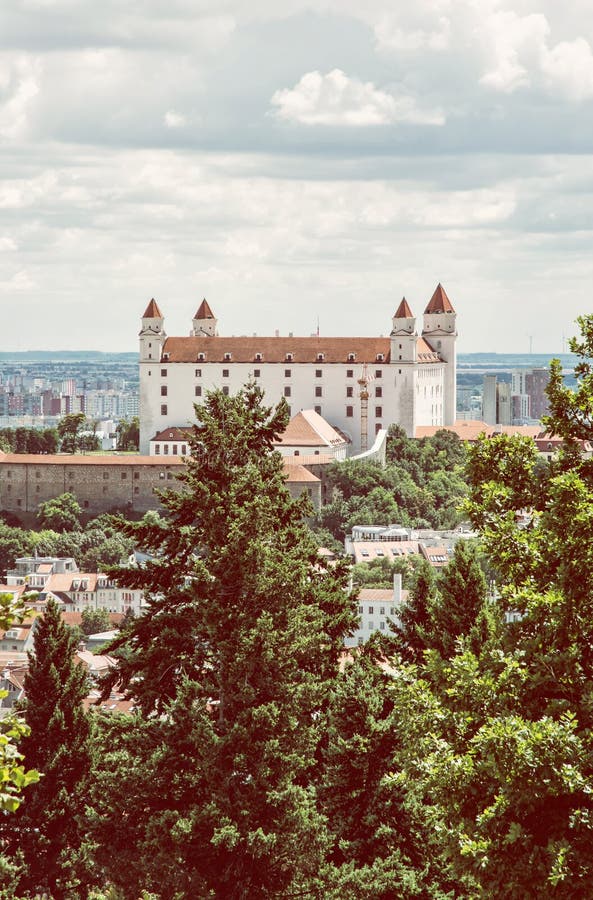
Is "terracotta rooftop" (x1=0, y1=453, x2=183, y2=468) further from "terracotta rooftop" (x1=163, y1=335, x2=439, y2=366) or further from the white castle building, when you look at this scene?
"terracotta rooftop" (x1=163, y1=335, x2=439, y2=366)

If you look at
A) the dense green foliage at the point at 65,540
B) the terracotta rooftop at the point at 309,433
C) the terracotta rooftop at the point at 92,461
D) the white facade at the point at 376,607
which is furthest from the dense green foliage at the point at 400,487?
the white facade at the point at 376,607

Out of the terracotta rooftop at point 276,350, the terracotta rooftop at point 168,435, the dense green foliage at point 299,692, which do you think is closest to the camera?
the dense green foliage at point 299,692

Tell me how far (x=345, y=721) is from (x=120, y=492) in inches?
2639

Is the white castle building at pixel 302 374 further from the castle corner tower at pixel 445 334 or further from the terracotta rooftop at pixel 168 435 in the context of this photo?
the castle corner tower at pixel 445 334

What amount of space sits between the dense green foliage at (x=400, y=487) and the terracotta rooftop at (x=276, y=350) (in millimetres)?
4542

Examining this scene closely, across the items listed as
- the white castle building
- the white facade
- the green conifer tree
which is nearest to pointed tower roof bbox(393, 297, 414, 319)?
the white castle building

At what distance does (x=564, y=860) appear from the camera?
36.3ft

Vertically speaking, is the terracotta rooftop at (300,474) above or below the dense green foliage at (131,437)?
below

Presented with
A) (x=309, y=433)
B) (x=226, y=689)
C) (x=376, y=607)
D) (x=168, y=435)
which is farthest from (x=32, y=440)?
(x=226, y=689)

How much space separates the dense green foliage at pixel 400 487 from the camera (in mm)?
84562

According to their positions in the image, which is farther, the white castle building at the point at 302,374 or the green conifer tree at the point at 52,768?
the white castle building at the point at 302,374

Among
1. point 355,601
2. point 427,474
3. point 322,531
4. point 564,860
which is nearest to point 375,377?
point 427,474

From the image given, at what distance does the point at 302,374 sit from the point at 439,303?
12499mm

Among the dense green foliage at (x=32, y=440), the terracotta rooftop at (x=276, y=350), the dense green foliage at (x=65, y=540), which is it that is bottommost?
the dense green foliage at (x=65, y=540)
